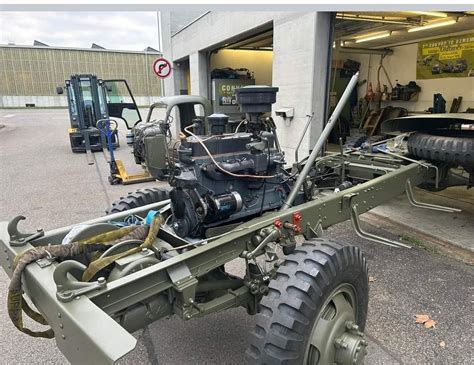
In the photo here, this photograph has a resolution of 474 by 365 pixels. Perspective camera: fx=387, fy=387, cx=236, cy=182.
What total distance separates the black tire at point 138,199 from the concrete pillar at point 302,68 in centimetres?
355

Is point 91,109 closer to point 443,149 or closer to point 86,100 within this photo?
point 86,100

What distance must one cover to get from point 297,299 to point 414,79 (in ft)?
33.6

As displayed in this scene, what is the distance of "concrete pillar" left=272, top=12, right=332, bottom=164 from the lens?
6125 millimetres

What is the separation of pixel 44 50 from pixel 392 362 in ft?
174

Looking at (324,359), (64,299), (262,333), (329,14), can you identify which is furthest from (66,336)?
→ (329,14)

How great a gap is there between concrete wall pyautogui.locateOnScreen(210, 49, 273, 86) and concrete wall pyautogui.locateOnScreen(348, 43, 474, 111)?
311 centimetres

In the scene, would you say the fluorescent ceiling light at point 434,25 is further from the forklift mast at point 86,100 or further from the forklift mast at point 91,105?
the forklift mast at point 86,100

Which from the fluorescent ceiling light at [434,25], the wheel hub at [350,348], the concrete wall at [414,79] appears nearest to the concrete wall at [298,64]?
the fluorescent ceiling light at [434,25]

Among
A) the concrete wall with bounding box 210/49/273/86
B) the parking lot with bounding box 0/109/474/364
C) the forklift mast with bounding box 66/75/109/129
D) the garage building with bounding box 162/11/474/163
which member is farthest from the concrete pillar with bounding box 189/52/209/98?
the parking lot with bounding box 0/109/474/364

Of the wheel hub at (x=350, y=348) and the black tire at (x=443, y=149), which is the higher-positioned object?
the black tire at (x=443, y=149)

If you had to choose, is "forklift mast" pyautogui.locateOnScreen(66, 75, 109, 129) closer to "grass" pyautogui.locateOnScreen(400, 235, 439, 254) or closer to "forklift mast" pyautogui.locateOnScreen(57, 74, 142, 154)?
"forklift mast" pyautogui.locateOnScreen(57, 74, 142, 154)

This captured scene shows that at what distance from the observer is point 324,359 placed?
208 centimetres

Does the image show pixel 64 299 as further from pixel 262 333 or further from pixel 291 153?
pixel 291 153

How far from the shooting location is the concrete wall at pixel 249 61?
13.6 m
